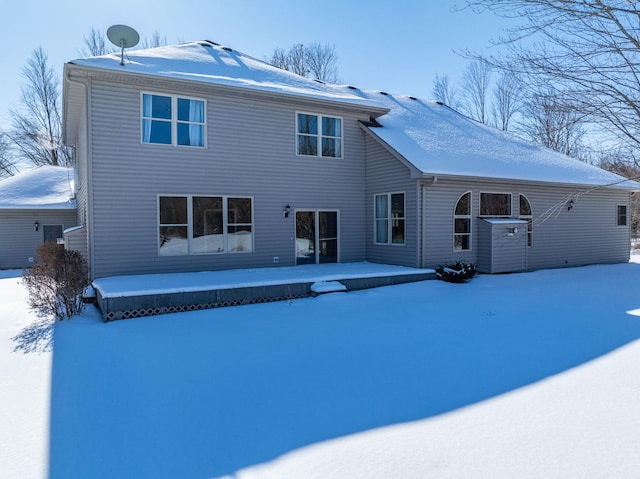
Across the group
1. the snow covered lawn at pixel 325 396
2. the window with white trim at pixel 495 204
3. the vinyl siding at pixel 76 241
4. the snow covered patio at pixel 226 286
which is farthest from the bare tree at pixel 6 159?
the window with white trim at pixel 495 204

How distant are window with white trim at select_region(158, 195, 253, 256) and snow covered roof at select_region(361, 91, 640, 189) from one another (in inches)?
177

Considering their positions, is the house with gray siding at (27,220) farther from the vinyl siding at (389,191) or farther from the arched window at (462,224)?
the arched window at (462,224)

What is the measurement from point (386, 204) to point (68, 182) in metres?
14.7

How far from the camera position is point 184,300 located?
773 cm

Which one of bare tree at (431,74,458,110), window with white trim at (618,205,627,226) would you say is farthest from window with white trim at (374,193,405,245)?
bare tree at (431,74,458,110)

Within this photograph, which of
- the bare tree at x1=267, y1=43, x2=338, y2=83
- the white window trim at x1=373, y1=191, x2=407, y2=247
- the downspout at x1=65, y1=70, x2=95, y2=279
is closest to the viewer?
the downspout at x1=65, y1=70, x2=95, y2=279

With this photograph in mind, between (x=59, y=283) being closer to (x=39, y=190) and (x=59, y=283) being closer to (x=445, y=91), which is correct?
(x=39, y=190)

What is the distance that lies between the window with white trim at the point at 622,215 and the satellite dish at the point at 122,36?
16.3 metres

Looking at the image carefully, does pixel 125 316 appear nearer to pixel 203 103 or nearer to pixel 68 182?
pixel 203 103

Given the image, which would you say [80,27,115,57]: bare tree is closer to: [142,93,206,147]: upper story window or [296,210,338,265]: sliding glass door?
[142,93,206,147]: upper story window

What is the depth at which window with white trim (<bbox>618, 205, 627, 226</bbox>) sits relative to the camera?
1524 cm

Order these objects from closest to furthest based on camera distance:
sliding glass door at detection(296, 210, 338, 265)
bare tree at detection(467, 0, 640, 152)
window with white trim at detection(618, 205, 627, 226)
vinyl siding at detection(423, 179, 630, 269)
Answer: bare tree at detection(467, 0, 640, 152)
vinyl siding at detection(423, 179, 630, 269)
sliding glass door at detection(296, 210, 338, 265)
window with white trim at detection(618, 205, 627, 226)

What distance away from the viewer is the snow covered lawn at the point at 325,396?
9.14 feet

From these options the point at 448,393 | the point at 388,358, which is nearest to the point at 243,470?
the point at 448,393
